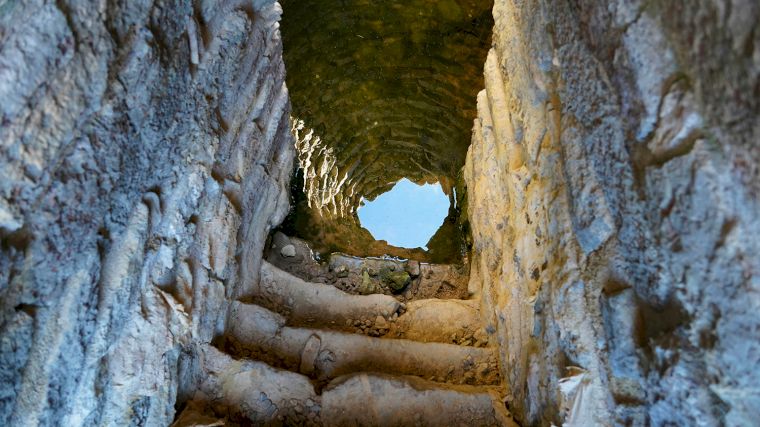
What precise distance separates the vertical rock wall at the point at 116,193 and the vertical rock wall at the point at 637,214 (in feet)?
5.33

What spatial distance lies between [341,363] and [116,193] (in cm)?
177

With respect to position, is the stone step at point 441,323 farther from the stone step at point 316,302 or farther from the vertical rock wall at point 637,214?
the vertical rock wall at point 637,214

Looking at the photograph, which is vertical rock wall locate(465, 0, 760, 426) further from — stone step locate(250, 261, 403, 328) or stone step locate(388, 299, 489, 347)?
stone step locate(250, 261, 403, 328)

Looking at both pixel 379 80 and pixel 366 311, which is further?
pixel 379 80

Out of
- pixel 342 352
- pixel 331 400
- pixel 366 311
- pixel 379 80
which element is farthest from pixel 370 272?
pixel 379 80

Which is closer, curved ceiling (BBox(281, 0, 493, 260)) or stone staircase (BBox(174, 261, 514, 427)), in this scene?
stone staircase (BBox(174, 261, 514, 427))

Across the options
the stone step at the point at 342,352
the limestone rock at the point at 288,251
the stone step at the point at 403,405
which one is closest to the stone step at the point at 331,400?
the stone step at the point at 403,405

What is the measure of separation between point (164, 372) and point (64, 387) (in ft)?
1.85

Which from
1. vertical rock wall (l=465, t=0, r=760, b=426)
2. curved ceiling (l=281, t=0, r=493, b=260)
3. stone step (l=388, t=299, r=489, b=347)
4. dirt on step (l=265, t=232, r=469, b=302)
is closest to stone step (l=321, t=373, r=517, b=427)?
vertical rock wall (l=465, t=0, r=760, b=426)

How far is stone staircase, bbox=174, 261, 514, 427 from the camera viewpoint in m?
2.66

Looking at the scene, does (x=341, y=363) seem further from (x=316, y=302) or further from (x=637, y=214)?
(x=637, y=214)

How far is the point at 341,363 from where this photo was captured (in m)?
3.04

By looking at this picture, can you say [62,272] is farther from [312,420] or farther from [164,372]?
[312,420]

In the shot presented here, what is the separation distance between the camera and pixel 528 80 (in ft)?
8.19
